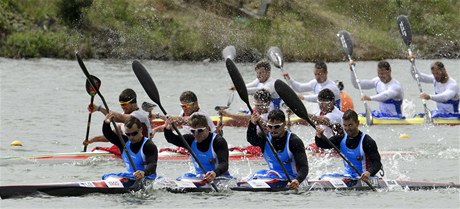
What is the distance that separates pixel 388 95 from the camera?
22672 millimetres

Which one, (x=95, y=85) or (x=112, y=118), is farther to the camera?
(x=95, y=85)

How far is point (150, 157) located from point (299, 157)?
1.88 meters

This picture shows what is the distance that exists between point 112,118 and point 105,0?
32.3 m

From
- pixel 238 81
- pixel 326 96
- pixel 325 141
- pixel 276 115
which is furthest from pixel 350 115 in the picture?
pixel 238 81

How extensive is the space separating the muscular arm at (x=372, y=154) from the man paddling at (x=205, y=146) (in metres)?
1.78

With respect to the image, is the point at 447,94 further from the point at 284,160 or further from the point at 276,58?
the point at 284,160

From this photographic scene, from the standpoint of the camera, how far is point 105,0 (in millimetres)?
46469

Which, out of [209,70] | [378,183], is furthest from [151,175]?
[209,70]

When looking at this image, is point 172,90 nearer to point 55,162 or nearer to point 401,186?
point 55,162

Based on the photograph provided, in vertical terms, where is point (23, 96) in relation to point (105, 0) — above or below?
below

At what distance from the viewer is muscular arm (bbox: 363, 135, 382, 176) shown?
1470cm

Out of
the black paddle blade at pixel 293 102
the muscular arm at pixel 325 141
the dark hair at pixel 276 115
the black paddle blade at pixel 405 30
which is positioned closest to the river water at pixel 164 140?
the muscular arm at pixel 325 141

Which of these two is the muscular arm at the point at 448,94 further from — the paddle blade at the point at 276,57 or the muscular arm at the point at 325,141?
the muscular arm at the point at 325,141

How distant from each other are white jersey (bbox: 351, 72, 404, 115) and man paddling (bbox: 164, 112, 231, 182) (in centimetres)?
816
